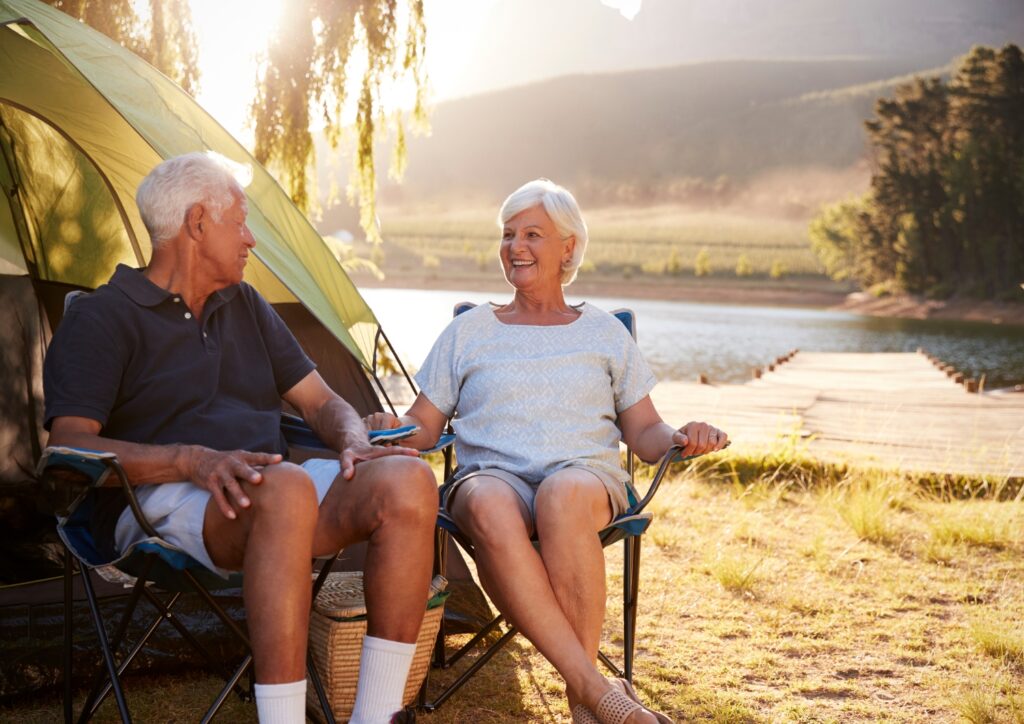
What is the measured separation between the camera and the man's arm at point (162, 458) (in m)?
1.69

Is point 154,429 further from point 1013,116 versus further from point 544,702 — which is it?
point 1013,116

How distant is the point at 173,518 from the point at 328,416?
18.3 inches

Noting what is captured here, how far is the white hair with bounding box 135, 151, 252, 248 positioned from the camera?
1894mm

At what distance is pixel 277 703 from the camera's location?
160 cm

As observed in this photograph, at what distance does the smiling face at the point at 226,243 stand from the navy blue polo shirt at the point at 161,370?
7 cm

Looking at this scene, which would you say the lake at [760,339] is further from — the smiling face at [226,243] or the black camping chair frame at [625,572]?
the smiling face at [226,243]

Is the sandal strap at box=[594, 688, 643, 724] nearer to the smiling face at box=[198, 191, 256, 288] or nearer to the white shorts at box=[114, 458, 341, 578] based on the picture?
the white shorts at box=[114, 458, 341, 578]

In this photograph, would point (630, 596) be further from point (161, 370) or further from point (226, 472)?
point (161, 370)

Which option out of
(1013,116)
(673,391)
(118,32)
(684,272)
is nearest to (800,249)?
(684,272)

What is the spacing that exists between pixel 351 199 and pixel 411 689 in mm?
4280

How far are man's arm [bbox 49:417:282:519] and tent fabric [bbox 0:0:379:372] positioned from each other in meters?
0.75

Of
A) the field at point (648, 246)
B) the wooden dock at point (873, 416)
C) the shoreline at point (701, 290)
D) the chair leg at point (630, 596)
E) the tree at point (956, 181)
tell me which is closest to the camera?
the chair leg at point (630, 596)

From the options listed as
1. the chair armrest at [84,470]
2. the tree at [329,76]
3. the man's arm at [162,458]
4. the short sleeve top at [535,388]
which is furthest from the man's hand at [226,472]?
the tree at [329,76]

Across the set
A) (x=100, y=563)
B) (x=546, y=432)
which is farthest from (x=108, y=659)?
(x=546, y=432)
